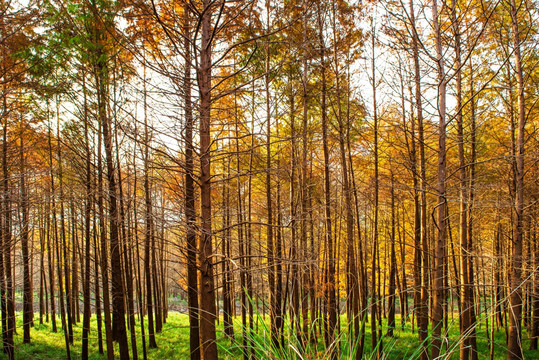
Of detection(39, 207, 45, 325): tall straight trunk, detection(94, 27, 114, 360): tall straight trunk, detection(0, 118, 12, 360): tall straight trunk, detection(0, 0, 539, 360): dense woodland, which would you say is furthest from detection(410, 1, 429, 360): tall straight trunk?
detection(39, 207, 45, 325): tall straight trunk

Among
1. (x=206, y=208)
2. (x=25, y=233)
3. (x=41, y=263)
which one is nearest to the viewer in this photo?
(x=206, y=208)

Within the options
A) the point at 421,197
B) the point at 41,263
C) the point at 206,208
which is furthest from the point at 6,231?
the point at 421,197

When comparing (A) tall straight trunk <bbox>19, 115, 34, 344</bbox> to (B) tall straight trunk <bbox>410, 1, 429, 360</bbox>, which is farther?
(A) tall straight trunk <bbox>19, 115, 34, 344</bbox>

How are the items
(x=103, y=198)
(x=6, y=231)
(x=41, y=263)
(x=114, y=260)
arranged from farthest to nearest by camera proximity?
(x=41, y=263) < (x=114, y=260) < (x=6, y=231) < (x=103, y=198)

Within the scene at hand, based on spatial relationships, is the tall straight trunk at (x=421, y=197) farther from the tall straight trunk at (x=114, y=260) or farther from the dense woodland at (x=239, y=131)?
the tall straight trunk at (x=114, y=260)

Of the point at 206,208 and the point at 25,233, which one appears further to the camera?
the point at 25,233

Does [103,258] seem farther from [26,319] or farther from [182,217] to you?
[26,319]

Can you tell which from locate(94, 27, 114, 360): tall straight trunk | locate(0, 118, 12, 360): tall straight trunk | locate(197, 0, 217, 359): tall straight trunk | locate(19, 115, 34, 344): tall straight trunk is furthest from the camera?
locate(94, 27, 114, 360): tall straight trunk

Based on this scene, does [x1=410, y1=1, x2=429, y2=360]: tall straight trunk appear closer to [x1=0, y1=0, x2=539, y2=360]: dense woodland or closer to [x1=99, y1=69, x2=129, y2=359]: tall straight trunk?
[x1=0, y1=0, x2=539, y2=360]: dense woodland

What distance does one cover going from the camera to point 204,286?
3855 mm

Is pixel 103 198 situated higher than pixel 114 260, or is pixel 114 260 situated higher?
pixel 103 198

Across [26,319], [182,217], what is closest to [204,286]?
[182,217]

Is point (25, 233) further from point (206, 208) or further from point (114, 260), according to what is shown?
point (206, 208)

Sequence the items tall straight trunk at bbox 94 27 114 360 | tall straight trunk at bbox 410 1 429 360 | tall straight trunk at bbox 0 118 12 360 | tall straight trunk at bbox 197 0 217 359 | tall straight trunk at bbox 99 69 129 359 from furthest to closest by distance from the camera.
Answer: tall straight trunk at bbox 99 69 129 359, tall straight trunk at bbox 94 27 114 360, tall straight trunk at bbox 0 118 12 360, tall straight trunk at bbox 410 1 429 360, tall straight trunk at bbox 197 0 217 359
